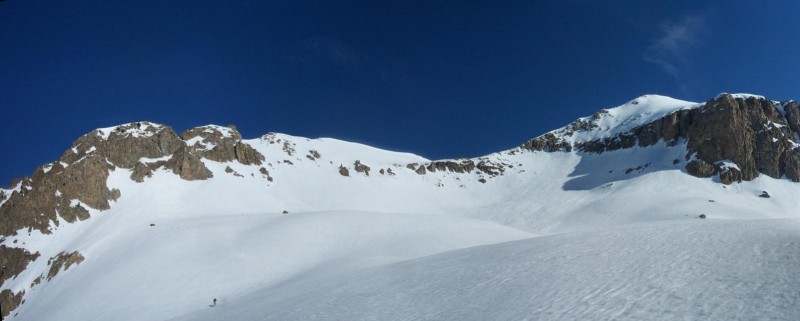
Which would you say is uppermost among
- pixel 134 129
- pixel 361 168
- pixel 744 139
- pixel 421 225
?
pixel 134 129

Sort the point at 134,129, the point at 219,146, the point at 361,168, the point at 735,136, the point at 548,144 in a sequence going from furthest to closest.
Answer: the point at 548,144
the point at 361,168
the point at 735,136
the point at 219,146
the point at 134,129

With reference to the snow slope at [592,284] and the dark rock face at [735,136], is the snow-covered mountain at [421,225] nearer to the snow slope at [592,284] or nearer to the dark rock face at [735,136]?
the snow slope at [592,284]

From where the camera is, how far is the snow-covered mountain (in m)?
18.2

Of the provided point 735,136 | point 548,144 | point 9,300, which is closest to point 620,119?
point 548,144

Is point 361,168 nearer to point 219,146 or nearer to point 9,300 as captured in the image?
point 219,146

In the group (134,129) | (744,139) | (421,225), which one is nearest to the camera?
(421,225)

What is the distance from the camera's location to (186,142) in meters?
107

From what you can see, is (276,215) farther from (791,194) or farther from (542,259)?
(791,194)

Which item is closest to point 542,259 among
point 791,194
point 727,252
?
point 727,252

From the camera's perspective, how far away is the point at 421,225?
5947 cm

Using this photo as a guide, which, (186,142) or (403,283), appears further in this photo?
(186,142)

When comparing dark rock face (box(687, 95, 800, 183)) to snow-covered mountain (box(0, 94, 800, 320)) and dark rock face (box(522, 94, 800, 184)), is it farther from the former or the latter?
snow-covered mountain (box(0, 94, 800, 320))

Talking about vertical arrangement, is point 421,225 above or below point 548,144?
below

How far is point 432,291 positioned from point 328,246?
3289 cm
